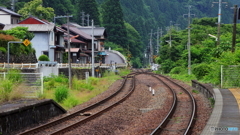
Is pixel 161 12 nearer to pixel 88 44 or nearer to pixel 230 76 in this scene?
pixel 88 44

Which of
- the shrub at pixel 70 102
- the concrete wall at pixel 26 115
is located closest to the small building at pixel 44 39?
the shrub at pixel 70 102

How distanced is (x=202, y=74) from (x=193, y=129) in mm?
21425

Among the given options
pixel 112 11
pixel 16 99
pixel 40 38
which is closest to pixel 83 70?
pixel 40 38

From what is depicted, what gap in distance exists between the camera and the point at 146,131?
10828 mm

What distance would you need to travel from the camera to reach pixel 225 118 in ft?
34.7

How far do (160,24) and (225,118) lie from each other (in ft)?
466

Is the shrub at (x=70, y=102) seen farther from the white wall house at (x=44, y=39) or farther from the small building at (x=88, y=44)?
the small building at (x=88, y=44)

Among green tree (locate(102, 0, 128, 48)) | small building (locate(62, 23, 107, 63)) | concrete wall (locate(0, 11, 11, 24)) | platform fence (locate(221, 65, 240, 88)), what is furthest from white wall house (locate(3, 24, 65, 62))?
green tree (locate(102, 0, 128, 48))

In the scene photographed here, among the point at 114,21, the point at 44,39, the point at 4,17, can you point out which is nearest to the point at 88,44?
the point at 4,17

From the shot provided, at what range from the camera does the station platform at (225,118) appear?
8820mm

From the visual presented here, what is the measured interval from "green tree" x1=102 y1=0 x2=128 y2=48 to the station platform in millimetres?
81409

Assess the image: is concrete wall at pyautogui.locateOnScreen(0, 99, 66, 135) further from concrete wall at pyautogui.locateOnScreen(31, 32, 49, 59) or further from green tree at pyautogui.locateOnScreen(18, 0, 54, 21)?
green tree at pyautogui.locateOnScreen(18, 0, 54, 21)

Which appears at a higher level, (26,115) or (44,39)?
(44,39)

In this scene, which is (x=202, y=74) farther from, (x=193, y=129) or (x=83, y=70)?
(x=193, y=129)
